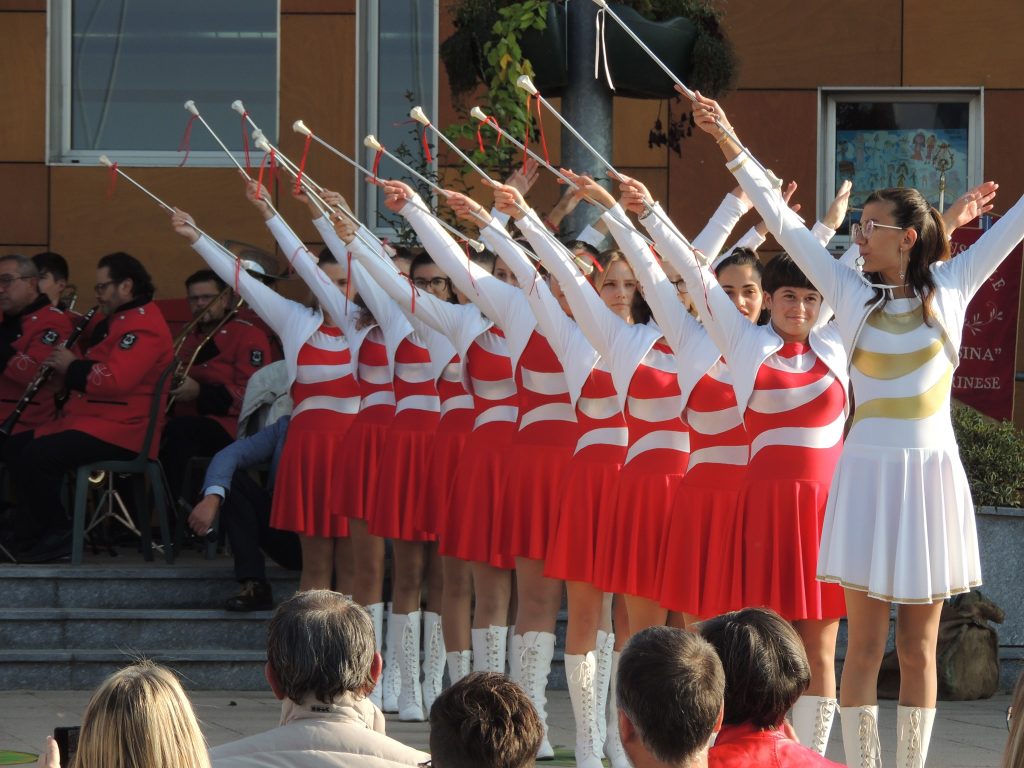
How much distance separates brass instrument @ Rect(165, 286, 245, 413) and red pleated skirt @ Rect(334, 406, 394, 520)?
176cm

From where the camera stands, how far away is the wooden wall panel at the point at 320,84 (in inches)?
378

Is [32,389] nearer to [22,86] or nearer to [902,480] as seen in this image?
[22,86]

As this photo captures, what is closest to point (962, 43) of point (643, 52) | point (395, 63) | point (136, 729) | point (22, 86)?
point (395, 63)

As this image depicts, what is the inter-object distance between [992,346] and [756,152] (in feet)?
5.52

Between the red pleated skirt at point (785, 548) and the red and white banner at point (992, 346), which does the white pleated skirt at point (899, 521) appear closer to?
the red pleated skirt at point (785, 548)

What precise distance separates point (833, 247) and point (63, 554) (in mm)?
4397

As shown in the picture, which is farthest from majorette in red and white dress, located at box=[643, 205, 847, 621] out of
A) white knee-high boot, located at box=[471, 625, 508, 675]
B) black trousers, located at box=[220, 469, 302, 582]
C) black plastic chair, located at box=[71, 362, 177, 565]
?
black plastic chair, located at box=[71, 362, 177, 565]

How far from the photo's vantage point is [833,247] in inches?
374

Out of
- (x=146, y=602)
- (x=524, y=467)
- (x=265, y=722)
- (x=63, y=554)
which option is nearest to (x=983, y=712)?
(x=524, y=467)

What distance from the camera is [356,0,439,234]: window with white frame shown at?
31.9 feet

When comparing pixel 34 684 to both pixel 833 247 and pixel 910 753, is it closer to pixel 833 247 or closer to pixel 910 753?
pixel 910 753

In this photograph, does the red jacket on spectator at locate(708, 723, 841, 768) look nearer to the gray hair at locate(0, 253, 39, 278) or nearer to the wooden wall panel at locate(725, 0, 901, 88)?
the gray hair at locate(0, 253, 39, 278)

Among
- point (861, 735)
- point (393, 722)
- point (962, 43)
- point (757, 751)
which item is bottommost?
point (393, 722)

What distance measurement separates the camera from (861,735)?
439 centimetres
